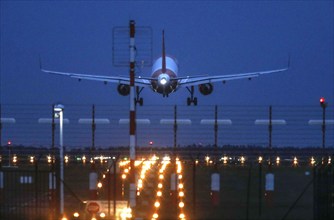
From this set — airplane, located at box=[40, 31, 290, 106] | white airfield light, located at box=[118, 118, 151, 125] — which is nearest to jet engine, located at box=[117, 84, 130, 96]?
airplane, located at box=[40, 31, 290, 106]

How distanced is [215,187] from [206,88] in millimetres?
42994

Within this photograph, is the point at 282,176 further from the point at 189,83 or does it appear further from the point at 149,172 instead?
the point at 189,83

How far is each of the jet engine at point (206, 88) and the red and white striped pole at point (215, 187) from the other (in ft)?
137

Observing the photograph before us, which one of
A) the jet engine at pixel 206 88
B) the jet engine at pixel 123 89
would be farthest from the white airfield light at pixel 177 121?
the jet engine at pixel 206 88

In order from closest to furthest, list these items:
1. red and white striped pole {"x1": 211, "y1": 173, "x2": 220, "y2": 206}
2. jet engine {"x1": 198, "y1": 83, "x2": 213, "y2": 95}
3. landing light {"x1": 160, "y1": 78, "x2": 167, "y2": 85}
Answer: red and white striped pole {"x1": 211, "y1": 173, "x2": 220, "y2": 206}, landing light {"x1": 160, "y1": 78, "x2": 167, "y2": 85}, jet engine {"x1": 198, "y1": 83, "x2": 213, "y2": 95}

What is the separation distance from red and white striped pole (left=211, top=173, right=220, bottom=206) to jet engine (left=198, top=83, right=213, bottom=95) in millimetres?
41814

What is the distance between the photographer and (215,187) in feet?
62.0

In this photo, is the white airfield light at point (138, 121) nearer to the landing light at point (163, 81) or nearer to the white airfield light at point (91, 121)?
the white airfield light at point (91, 121)

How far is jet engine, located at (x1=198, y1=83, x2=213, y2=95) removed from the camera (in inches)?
2424

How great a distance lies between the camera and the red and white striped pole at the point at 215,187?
18.5 metres

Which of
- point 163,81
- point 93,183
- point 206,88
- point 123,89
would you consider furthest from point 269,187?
point 206,88

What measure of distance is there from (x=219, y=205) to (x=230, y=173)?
13.4 ft

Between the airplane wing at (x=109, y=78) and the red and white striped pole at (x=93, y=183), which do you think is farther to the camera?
the airplane wing at (x=109, y=78)

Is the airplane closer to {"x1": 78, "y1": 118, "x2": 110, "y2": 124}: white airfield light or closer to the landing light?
the landing light
